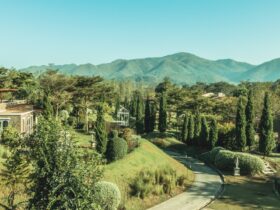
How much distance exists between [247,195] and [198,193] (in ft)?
11.9

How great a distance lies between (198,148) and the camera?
48.0 metres

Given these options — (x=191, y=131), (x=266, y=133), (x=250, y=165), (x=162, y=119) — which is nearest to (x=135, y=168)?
(x=250, y=165)

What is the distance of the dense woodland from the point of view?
10.5 m

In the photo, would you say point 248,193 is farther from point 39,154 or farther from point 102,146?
point 39,154

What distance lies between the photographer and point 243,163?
34.4 metres

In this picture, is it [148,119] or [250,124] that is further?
[148,119]

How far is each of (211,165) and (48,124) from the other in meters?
30.3

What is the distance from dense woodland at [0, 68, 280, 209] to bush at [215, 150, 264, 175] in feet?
18.1

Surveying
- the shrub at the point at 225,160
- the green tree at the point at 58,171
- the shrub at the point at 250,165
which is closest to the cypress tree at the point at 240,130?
the shrub at the point at 225,160

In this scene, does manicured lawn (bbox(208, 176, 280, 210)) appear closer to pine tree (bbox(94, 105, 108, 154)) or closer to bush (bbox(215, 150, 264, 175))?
bush (bbox(215, 150, 264, 175))

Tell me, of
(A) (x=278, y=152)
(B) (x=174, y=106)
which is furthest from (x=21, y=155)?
(B) (x=174, y=106)

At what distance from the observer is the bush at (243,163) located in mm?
34062

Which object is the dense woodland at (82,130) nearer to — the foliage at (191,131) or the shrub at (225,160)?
the foliage at (191,131)

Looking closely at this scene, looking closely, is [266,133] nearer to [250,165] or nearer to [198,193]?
[250,165]
